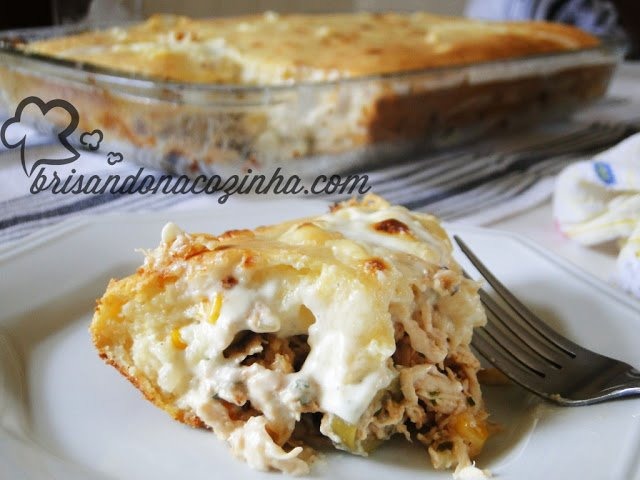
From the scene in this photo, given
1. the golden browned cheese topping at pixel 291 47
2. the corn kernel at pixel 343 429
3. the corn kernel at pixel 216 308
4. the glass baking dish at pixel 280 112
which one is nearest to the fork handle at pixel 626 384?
the corn kernel at pixel 343 429

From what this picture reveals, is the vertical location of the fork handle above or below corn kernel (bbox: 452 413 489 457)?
above

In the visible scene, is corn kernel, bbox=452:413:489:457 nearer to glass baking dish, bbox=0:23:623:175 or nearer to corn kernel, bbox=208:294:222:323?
corn kernel, bbox=208:294:222:323

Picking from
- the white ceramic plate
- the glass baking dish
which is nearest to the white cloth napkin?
the white ceramic plate

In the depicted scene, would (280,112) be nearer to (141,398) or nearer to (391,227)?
(391,227)

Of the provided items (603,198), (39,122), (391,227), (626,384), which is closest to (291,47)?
(39,122)

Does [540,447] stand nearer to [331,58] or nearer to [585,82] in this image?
[331,58]

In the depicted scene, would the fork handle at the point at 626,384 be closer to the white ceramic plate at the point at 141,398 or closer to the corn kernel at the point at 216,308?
the white ceramic plate at the point at 141,398

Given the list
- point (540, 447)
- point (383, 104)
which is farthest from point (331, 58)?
point (540, 447)
